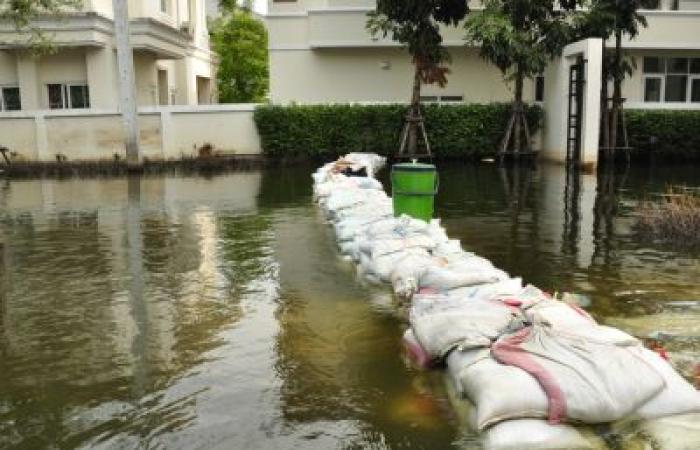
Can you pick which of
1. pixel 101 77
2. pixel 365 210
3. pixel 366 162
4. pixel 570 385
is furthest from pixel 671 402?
pixel 101 77

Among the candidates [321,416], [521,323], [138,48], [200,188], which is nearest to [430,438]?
[321,416]

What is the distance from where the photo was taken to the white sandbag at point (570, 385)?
137 inches

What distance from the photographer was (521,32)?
17.2 metres

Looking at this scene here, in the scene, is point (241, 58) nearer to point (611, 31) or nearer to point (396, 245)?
point (611, 31)

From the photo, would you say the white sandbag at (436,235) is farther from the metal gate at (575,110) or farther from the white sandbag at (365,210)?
the metal gate at (575,110)

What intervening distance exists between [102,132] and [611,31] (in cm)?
1232

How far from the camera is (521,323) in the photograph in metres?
4.31

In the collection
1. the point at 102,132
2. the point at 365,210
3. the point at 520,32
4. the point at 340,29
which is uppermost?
the point at 340,29

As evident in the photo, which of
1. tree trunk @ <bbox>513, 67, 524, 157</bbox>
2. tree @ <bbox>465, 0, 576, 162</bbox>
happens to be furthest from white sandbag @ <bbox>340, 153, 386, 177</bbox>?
tree @ <bbox>465, 0, 576, 162</bbox>

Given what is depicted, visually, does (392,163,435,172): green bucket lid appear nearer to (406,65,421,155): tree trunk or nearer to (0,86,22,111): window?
(406,65,421,155): tree trunk

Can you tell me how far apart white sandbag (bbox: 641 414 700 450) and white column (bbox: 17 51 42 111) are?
65.0 ft

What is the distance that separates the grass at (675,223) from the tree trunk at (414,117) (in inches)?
374

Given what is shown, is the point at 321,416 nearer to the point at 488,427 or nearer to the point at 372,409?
the point at 372,409

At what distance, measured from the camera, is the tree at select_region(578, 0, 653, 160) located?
56.3ft
